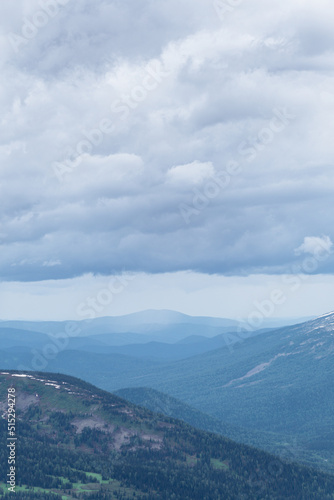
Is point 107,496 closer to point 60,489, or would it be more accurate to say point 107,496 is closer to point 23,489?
point 60,489

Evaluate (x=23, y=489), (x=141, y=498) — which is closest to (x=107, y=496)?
(x=141, y=498)

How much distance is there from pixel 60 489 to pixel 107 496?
57.5ft

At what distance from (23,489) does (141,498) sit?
42092mm

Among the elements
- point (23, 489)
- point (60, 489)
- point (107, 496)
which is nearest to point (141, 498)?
point (107, 496)

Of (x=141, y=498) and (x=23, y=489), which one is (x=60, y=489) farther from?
(x=141, y=498)

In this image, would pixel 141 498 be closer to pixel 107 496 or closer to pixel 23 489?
pixel 107 496

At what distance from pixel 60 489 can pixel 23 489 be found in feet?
42.3

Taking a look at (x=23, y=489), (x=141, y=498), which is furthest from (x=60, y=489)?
(x=141, y=498)

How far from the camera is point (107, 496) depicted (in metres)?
194

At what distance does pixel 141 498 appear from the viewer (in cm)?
19975

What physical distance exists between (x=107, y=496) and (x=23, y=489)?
2970 cm
